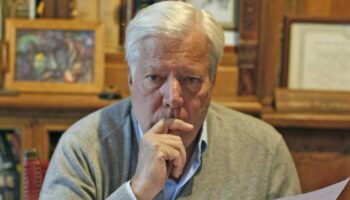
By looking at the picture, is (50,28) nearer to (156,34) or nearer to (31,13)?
(31,13)

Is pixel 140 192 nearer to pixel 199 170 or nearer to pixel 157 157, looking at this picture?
pixel 157 157

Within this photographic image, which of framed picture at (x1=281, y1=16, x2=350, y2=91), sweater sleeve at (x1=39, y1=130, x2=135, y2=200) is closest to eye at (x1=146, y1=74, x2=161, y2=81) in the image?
sweater sleeve at (x1=39, y1=130, x2=135, y2=200)

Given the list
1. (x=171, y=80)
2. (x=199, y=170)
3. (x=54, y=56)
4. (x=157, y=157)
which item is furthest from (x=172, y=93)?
(x=54, y=56)

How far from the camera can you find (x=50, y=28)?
208 centimetres

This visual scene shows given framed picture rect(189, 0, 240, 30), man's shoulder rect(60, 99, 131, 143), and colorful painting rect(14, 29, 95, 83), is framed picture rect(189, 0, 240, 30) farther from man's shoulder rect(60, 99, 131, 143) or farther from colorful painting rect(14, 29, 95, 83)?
man's shoulder rect(60, 99, 131, 143)

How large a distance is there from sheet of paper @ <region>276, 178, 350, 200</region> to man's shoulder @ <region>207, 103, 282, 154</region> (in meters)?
0.29

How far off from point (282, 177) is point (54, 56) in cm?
102

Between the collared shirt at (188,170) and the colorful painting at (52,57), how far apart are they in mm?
701

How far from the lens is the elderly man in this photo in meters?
1.31

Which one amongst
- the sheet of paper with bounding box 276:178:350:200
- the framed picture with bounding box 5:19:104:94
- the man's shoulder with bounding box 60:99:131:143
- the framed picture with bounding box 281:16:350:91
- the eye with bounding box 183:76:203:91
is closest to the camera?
the sheet of paper with bounding box 276:178:350:200

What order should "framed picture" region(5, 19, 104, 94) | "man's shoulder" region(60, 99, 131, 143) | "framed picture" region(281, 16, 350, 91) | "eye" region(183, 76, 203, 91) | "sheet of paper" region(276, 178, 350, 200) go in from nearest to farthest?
"sheet of paper" region(276, 178, 350, 200) < "eye" region(183, 76, 203, 91) < "man's shoulder" region(60, 99, 131, 143) < "framed picture" region(5, 19, 104, 94) < "framed picture" region(281, 16, 350, 91)

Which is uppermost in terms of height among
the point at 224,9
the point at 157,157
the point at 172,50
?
the point at 224,9

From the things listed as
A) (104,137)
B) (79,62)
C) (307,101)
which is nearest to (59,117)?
(79,62)

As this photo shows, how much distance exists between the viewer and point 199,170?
1.47m
